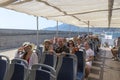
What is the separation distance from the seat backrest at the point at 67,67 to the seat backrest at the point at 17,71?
124cm

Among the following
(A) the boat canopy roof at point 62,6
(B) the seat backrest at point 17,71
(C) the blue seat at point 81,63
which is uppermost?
(A) the boat canopy roof at point 62,6

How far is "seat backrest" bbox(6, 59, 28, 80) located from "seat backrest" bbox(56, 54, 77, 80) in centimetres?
124

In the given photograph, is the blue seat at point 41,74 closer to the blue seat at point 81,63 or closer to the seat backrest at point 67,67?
the seat backrest at point 67,67

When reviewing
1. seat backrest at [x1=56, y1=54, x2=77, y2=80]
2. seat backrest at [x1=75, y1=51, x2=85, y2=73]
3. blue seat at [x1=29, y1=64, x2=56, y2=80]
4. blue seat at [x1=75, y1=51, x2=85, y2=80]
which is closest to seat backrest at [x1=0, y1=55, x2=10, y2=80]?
blue seat at [x1=29, y1=64, x2=56, y2=80]

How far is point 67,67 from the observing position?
13.7 feet

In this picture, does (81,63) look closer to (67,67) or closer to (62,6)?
(67,67)

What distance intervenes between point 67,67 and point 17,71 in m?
1.33

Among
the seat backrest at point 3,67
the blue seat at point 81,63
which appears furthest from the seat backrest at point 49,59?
the seat backrest at point 3,67

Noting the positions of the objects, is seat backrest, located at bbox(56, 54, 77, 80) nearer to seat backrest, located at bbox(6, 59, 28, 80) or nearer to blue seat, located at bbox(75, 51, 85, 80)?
blue seat, located at bbox(75, 51, 85, 80)

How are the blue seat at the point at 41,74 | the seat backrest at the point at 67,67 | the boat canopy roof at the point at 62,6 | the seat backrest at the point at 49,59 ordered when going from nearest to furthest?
the blue seat at the point at 41,74 → the seat backrest at the point at 67,67 → the boat canopy roof at the point at 62,6 → the seat backrest at the point at 49,59

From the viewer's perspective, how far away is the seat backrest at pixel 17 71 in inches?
115

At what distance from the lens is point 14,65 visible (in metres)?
3.08

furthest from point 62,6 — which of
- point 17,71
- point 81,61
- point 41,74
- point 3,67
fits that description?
point 41,74

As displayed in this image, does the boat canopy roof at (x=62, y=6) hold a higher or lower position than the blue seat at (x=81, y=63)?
higher
